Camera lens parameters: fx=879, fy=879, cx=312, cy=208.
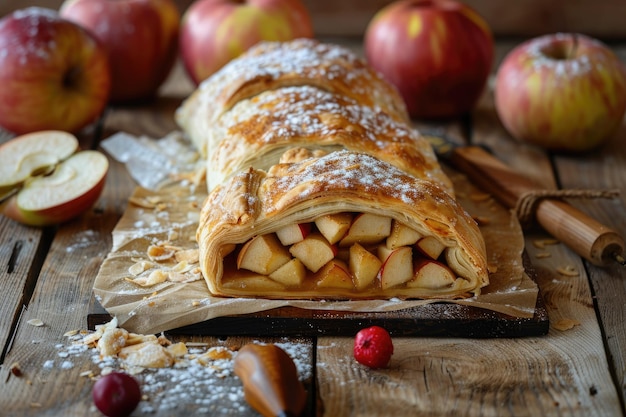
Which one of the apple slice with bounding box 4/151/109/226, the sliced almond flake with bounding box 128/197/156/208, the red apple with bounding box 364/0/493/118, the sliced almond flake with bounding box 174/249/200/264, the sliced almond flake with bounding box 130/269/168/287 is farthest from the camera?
the red apple with bounding box 364/0/493/118

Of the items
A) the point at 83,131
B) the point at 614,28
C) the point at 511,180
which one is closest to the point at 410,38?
the point at 511,180

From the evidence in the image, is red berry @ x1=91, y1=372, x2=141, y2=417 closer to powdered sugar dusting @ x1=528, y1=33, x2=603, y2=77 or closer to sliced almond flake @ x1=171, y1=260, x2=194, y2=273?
sliced almond flake @ x1=171, y1=260, x2=194, y2=273

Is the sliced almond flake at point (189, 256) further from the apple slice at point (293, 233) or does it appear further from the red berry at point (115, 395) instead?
the red berry at point (115, 395)

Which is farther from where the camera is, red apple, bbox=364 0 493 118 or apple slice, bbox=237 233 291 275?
red apple, bbox=364 0 493 118

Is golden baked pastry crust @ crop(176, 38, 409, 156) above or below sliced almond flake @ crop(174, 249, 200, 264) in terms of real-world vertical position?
above

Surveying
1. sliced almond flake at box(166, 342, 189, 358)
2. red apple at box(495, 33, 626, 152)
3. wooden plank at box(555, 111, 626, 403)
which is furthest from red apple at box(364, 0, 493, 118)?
sliced almond flake at box(166, 342, 189, 358)

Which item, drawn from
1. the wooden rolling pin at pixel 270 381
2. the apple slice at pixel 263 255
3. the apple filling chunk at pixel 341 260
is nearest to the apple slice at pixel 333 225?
the apple filling chunk at pixel 341 260

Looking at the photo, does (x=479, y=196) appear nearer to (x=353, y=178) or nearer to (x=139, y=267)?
(x=353, y=178)
